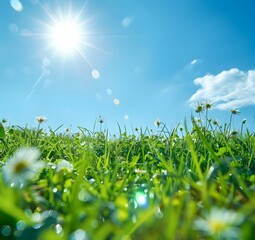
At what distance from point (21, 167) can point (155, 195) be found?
454 mm

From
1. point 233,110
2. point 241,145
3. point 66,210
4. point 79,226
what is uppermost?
point 233,110

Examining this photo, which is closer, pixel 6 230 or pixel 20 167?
pixel 6 230

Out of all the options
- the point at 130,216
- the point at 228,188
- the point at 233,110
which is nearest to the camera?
the point at 130,216

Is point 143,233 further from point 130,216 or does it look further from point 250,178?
point 250,178

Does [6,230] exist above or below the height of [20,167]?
below

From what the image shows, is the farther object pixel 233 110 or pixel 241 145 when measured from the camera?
pixel 233 110

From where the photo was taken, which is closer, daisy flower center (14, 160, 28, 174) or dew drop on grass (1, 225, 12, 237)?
dew drop on grass (1, 225, 12, 237)

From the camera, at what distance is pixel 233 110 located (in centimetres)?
460

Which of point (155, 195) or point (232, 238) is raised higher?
point (155, 195)

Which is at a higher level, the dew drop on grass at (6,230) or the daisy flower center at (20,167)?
the daisy flower center at (20,167)

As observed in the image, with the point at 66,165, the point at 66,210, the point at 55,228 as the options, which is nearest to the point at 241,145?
the point at 66,165

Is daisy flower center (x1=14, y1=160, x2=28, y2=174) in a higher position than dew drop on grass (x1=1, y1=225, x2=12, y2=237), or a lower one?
higher

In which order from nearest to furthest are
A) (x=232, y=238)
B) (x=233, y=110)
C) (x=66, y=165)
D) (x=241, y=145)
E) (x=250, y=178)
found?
1. (x=232, y=238)
2. (x=66, y=165)
3. (x=250, y=178)
4. (x=241, y=145)
5. (x=233, y=110)

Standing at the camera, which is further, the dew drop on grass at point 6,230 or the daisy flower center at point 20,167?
the daisy flower center at point 20,167
